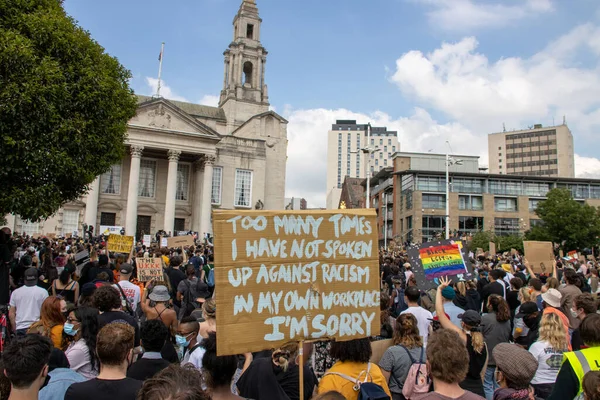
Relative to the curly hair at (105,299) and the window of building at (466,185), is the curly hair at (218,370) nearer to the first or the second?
the curly hair at (105,299)

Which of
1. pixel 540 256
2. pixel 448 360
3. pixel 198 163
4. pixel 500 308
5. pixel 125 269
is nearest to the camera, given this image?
pixel 448 360

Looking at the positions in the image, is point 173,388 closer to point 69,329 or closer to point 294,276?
point 294,276

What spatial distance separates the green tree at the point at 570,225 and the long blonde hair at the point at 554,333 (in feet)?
163

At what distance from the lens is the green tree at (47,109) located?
1277cm

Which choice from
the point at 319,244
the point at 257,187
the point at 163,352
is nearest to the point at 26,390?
the point at 163,352

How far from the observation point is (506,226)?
61.5 m

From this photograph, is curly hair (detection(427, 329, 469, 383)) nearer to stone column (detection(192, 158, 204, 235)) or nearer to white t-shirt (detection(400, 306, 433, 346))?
white t-shirt (detection(400, 306, 433, 346))

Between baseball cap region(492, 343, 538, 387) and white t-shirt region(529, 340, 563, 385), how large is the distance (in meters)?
1.50

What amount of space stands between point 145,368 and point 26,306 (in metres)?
4.57

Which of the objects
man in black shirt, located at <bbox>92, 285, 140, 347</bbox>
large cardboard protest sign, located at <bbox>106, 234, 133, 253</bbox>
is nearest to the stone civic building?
large cardboard protest sign, located at <bbox>106, 234, 133, 253</bbox>

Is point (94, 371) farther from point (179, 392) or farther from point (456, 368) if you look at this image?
point (456, 368)

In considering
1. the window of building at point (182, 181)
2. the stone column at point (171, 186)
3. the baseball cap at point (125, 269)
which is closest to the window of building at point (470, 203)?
the window of building at point (182, 181)

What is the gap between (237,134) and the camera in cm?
5525

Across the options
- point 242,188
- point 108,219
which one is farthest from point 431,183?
point 108,219
